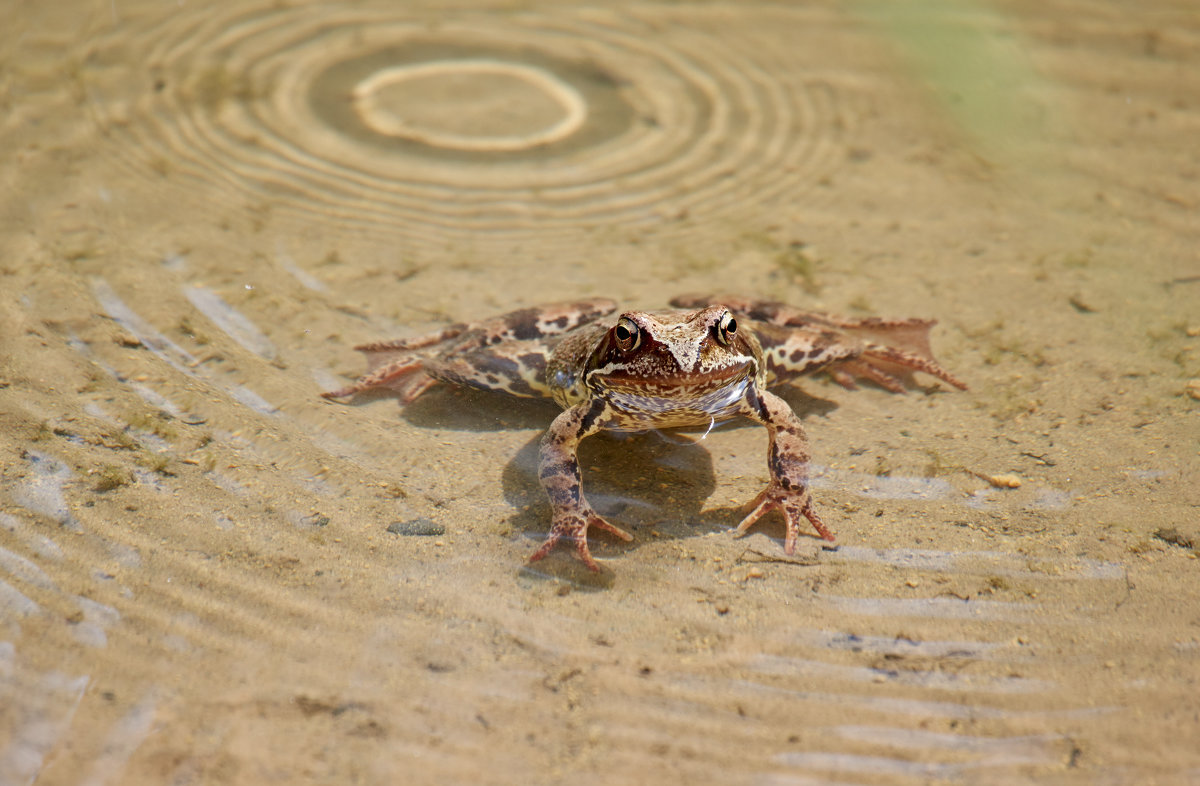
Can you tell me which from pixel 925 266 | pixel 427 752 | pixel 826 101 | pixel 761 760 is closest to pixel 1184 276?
pixel 925 266

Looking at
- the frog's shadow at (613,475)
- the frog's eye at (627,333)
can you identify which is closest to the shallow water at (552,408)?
the frog's shadow at (613,475)

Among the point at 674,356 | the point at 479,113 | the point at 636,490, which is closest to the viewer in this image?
the point at 674,356

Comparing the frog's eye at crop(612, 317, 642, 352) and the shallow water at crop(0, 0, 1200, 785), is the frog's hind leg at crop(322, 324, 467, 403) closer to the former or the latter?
the shallow water at crop(0, 0, 1200, 785)

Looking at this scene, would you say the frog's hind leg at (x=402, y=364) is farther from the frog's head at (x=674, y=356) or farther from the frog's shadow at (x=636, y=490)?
the frog's head at (x=674, y=356)

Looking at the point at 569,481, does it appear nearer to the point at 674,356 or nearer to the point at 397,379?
the point at 674,356

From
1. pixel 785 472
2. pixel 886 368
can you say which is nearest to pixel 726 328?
pixel 785 472

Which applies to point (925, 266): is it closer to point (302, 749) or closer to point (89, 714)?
point (302, 749)

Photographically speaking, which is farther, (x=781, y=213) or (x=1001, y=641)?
(x=781, y=213)

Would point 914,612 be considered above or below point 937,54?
below
